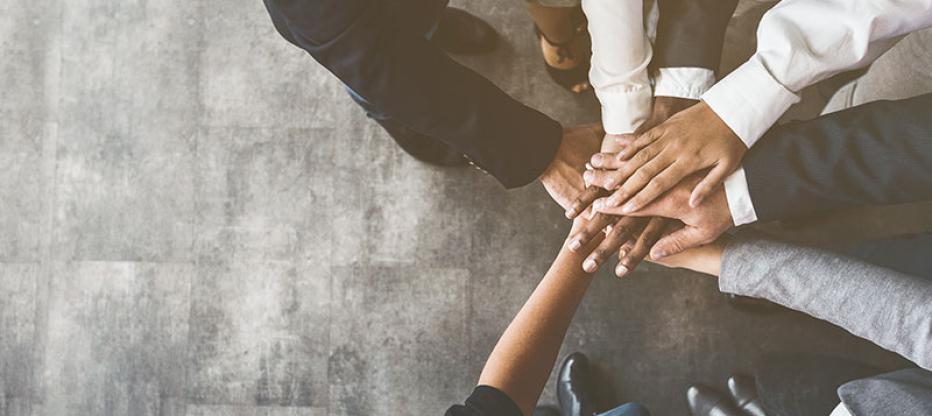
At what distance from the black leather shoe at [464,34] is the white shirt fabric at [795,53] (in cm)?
99

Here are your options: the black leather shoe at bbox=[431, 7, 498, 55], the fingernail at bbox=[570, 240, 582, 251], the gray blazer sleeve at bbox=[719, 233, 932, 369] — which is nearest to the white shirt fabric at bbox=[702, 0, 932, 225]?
the gray blazer sleeve at bbox=[719, 233, 932, 369]

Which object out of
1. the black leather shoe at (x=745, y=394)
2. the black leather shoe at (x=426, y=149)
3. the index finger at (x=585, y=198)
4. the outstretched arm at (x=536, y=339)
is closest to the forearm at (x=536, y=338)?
the outstretched arm at (x=536, y=339)

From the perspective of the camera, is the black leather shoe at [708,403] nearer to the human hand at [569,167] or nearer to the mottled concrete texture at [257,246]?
the mottled concrete texture at [257,246]

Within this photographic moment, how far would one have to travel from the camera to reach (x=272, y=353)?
226 cm

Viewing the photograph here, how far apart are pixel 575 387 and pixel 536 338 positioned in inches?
22.3

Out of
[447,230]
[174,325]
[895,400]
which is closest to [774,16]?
[895,400]

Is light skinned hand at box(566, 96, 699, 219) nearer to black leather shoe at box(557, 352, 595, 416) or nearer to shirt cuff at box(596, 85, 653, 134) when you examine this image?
shirt cuff at box(596, 85, 653, 134)

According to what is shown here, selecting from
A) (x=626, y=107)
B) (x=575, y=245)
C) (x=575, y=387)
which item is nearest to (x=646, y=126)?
(x=626, y=107)

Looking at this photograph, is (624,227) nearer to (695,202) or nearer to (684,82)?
(695,202)

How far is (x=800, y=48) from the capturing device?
1355mm

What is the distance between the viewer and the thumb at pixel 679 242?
1475 mm

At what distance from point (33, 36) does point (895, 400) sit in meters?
2.93

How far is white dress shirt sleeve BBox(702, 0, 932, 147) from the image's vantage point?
1305mm

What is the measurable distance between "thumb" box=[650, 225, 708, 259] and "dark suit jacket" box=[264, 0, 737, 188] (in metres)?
0.34
